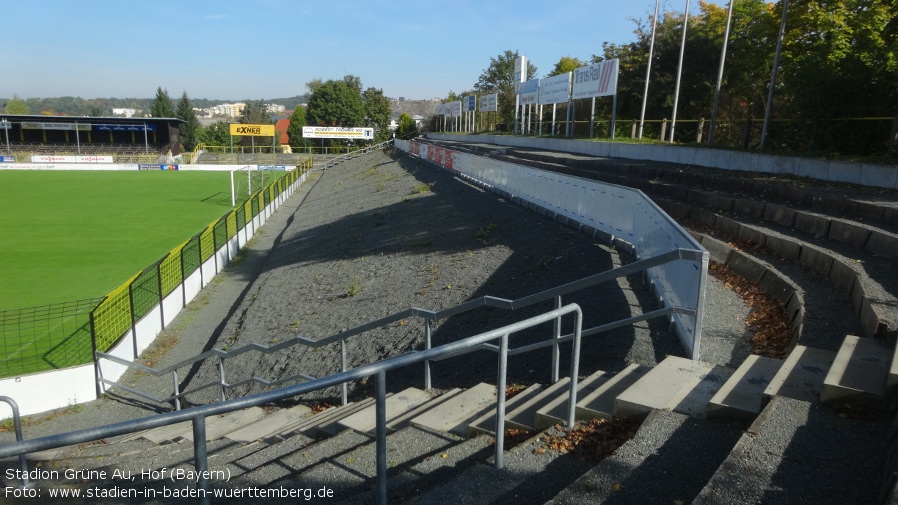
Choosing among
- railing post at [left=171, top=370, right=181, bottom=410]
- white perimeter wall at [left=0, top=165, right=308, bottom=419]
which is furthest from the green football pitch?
railing post at [left=171, top=370, right=181, bottom=410]

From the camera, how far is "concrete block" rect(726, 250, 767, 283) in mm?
8775

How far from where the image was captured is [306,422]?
743 cm

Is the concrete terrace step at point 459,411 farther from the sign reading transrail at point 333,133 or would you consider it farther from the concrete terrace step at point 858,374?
the sign reading transrail at point 333,133

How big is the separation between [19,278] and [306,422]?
52.5 feet

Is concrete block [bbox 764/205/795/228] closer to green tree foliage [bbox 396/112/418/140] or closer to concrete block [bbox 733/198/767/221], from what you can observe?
concrete block [bbox 733/198/767/221]

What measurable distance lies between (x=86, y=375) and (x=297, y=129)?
309 ft

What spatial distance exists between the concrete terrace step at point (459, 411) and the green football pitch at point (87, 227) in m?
14.7

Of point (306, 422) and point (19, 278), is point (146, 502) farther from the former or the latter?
point (19, 278)

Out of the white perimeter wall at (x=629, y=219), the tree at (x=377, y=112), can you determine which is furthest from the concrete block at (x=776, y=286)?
the tree at (x=377, y=112)

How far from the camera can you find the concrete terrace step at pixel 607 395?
4.75 meters

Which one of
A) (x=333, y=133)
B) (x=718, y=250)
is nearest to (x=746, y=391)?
(x=718, y=250)

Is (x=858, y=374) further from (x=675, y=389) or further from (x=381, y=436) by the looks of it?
(x=381, y=436)

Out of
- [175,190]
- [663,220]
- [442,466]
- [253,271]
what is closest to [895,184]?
[663,220]

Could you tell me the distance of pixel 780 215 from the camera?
11.9 m
